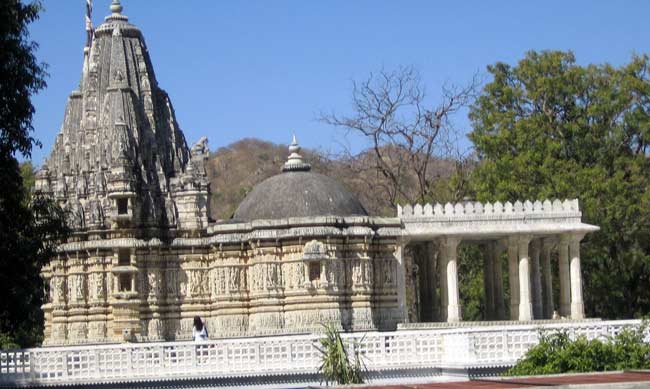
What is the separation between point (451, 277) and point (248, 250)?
19.8ft

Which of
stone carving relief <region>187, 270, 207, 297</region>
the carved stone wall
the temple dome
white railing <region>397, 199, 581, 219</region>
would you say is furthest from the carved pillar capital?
stone carving relief <region>187, 270, 207, 297</region>

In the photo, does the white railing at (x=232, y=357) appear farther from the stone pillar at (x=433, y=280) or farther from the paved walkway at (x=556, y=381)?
the stone pillar at (x=433, y=280)

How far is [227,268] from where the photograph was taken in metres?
39.5

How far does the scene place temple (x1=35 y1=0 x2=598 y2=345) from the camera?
38438 mm

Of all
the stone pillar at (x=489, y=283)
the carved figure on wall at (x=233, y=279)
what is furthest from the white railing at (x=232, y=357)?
the stone pillar at (x=489, y=283)

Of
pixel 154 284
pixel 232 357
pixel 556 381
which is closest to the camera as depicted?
pixel 556 381

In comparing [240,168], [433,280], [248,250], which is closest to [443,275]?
[433,280]

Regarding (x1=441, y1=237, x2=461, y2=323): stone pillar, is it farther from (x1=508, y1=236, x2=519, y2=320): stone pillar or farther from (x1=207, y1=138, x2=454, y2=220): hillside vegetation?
(x1=207, y1=138, x2=454, y2=220): hillside vegetation

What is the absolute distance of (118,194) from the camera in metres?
39.9

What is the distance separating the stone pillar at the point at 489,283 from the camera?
138 ft

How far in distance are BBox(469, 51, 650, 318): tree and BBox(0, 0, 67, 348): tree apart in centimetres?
2486

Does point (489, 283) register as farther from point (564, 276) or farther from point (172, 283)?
point (172, 283)

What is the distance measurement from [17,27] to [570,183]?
90.2 ft

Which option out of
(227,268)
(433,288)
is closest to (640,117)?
(433,288)
